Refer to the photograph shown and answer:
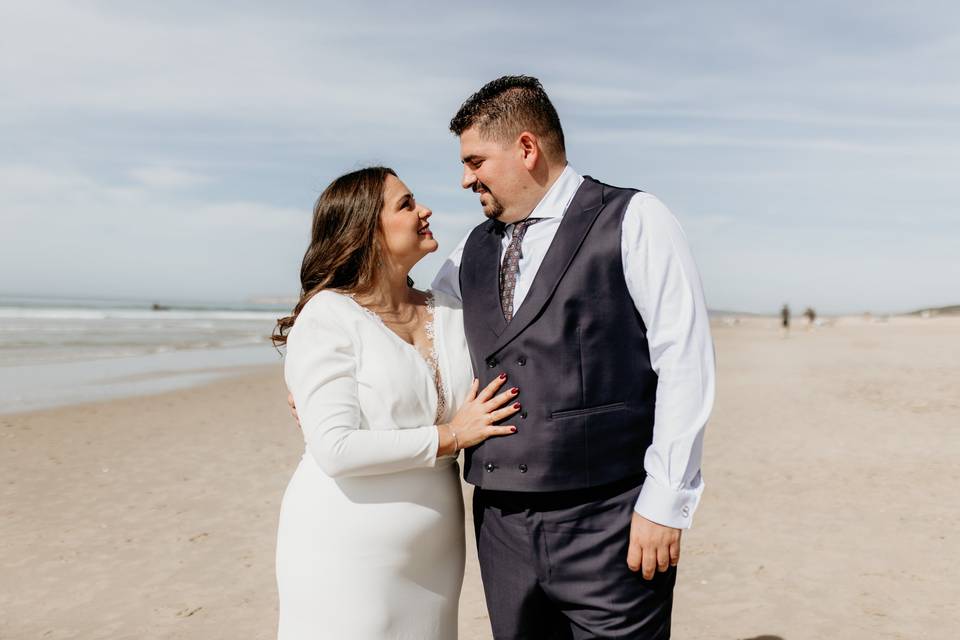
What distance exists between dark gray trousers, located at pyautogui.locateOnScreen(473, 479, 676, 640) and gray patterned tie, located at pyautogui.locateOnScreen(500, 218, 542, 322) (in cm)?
Answer: 59

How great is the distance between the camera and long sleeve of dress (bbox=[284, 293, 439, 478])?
7.89ft

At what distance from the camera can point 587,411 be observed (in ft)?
7.48

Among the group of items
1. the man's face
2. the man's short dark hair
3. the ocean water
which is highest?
the man's short dark hair

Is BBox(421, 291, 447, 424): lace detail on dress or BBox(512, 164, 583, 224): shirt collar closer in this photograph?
BBox(512, 164, 583, 224): shirt collar

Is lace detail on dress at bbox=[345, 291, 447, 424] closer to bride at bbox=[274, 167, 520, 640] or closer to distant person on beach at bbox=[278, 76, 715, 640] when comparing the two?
bride at bbox=[274, 167, 520, 640]

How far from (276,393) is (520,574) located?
519 inches

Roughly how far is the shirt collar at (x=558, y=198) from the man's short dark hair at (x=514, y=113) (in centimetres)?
10

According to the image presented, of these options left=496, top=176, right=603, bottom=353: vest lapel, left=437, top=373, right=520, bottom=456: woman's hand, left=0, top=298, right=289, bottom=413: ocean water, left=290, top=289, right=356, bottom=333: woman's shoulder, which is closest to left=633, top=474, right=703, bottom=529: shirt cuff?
left=437, top=373, right=520, bottom=456: woman's hand

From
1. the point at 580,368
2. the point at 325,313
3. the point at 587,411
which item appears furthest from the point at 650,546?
the point at 325,313

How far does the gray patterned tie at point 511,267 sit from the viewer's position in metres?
2.48

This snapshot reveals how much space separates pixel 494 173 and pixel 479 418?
0.80 m

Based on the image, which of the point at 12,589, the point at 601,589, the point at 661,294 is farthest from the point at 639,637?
the point at 12,589

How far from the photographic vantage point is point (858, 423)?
11555mm

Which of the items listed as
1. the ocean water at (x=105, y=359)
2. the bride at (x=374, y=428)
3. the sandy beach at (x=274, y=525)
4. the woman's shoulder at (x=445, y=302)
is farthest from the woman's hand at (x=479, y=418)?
the ocean water at (x=105, y=359)
